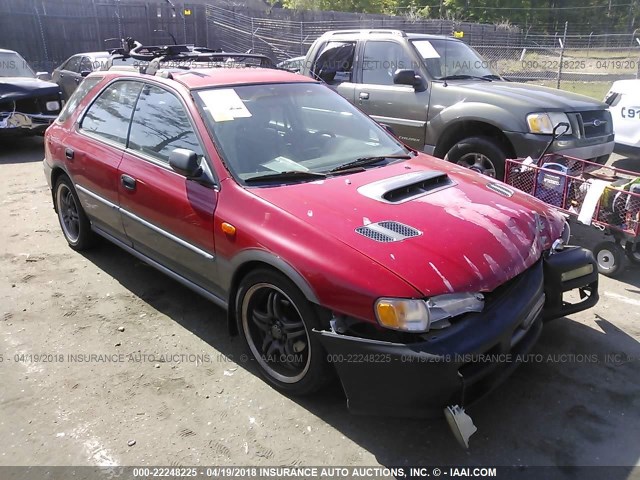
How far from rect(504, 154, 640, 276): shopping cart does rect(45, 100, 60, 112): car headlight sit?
8.21 meters

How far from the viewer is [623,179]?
482 centimetres

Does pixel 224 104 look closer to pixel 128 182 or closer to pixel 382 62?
pixel 128 182

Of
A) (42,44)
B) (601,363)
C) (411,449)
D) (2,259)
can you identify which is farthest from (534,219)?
(42,44)

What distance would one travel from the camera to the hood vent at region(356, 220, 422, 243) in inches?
105

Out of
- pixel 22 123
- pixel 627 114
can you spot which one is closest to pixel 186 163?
pixel 627 114

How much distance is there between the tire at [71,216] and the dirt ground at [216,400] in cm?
73

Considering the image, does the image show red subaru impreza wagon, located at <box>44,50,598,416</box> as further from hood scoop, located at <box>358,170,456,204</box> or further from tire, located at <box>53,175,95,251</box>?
tire, located at <box>53,175,95,251</box>

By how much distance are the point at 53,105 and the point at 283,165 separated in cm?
807

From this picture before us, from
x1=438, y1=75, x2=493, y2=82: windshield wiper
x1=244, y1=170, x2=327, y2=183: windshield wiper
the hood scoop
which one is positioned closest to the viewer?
the hood scoop

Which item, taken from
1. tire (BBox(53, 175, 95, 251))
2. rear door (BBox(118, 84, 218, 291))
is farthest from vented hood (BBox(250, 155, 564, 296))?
tire (BBox(53, 175, 95, 251))

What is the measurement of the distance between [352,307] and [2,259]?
4.05 meters

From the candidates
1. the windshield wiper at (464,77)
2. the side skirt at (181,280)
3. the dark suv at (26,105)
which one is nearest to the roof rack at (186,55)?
the side skirt at (181,280)

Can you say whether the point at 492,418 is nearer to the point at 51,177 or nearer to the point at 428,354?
the point at 428,354

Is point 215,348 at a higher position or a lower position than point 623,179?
lower
